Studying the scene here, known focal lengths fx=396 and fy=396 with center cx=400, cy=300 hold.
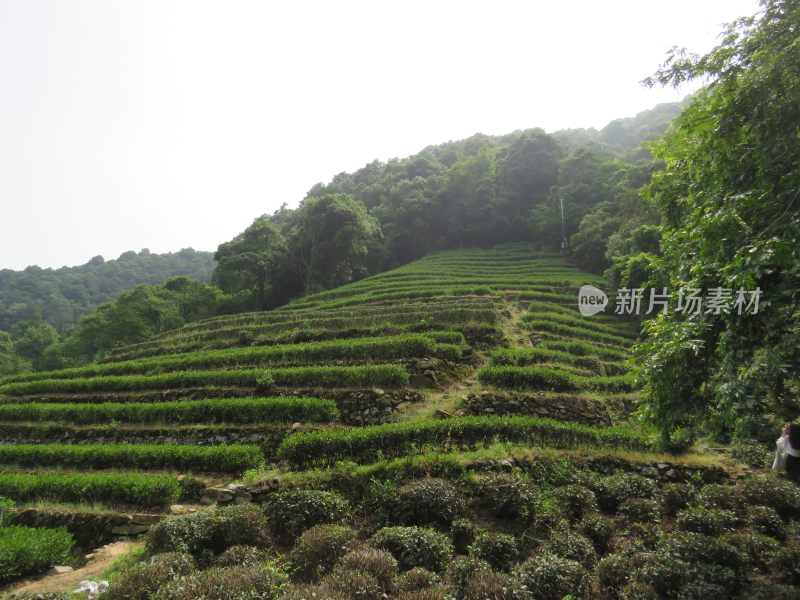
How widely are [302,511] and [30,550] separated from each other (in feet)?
18.2

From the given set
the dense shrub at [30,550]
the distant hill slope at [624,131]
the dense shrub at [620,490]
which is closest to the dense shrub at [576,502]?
the dense shrub at [620,490]

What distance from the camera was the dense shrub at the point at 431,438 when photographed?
11.2m

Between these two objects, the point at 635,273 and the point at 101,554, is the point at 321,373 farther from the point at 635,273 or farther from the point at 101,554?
the point at 635,273

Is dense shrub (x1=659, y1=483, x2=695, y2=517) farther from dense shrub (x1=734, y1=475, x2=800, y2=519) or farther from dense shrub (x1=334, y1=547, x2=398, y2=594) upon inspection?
dense shrub (x1=334, y1=547, x2=398, y2=594)

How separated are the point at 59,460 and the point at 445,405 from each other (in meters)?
14.1

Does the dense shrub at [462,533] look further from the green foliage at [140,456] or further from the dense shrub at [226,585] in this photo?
the green foliage at [140,456]

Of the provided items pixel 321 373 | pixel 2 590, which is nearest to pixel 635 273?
pixel 321 373

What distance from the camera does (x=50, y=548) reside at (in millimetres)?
8484

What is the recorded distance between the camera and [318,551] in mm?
6855

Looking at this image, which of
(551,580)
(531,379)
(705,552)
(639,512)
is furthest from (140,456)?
(705,552)

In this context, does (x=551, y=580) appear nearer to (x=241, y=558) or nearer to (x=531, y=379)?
(x=241, y=558)

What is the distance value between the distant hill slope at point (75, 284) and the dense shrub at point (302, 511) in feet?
252

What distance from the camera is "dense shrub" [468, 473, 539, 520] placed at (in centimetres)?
832

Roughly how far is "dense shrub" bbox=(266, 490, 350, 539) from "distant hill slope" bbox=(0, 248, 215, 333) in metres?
76.9
